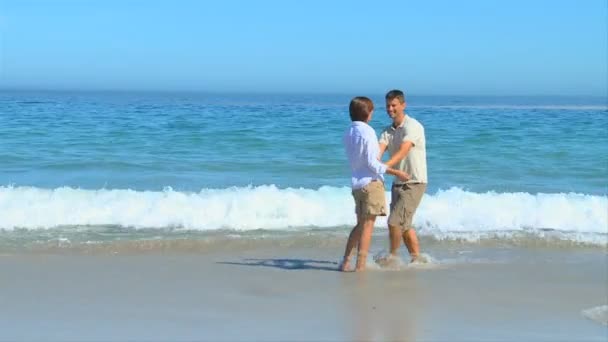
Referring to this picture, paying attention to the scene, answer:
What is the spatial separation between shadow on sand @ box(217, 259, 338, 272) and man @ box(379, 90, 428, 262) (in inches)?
23.9

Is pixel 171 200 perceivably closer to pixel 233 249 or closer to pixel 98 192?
pixel 98 192

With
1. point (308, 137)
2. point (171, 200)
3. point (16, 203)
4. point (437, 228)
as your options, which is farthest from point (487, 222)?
point (308, 137)

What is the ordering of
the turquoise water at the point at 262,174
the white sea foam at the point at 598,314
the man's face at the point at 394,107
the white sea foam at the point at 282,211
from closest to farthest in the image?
the white sea foam at the point at 598,314, the man's face at the point at 394,107, the white sea foam at the point at 282,211, the turquoise water at the point at 262,174

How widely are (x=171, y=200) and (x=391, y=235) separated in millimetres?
4284

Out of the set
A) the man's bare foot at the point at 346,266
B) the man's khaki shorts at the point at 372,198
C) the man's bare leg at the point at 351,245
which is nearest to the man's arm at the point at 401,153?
the man's khaki shorts at the point at 372,198

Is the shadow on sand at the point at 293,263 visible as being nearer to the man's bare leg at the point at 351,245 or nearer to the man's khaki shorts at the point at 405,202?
the man's bare leg at the point at 351,245

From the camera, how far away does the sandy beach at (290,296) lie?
5004 mm

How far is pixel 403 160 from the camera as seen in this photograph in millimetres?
6746

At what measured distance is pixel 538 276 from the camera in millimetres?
6676

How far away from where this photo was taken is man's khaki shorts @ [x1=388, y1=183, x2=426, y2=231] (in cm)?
672

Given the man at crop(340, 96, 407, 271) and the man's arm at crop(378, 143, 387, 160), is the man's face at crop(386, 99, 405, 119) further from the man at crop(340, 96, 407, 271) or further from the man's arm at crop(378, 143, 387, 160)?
the man's arm at crop(378, 143, 387, 160)

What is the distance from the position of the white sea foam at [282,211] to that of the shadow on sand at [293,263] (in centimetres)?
184

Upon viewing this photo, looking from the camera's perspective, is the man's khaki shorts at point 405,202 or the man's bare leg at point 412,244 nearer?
the man's khaki shorts at point 405,202

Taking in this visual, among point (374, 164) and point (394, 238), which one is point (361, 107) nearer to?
point (374, 164)
